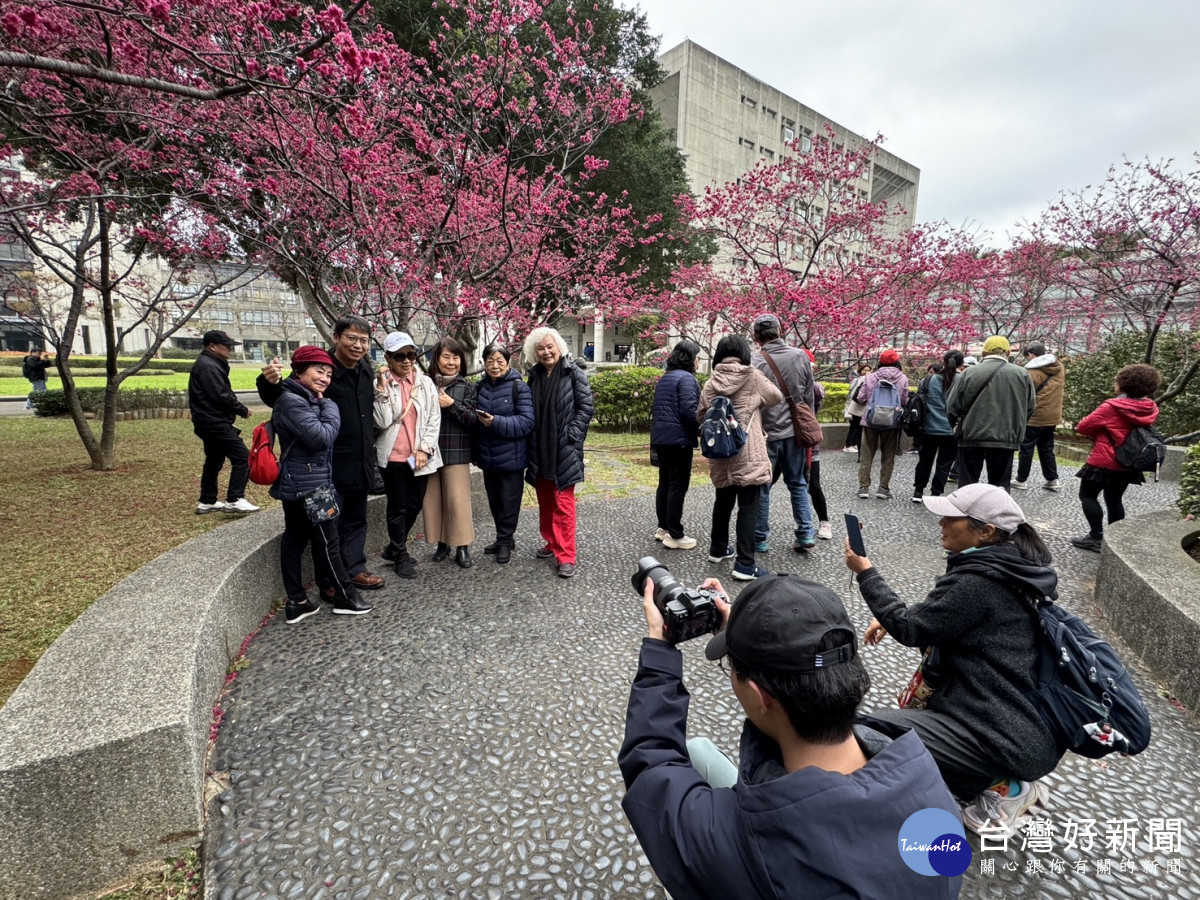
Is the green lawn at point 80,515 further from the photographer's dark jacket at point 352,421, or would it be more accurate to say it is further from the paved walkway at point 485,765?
the photographer's dark jacket at point 352,421

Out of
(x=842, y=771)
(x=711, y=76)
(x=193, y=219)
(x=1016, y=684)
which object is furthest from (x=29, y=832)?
(x=711, y=76)

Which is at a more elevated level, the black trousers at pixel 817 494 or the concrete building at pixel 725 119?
the concrete building at pixel 725 119

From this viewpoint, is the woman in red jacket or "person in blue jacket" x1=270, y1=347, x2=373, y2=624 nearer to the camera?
"person in blue jacket" x1=270, y1=347, x2=373, y2=624

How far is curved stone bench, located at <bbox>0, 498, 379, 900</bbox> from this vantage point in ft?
5.56

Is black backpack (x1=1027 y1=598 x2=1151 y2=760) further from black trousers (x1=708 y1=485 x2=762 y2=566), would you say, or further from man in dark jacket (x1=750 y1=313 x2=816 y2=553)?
man in dark jacket (x1=750 y1=313 x2=816 y2=553)

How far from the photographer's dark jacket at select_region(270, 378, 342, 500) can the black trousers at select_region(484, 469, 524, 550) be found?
1.44 meters

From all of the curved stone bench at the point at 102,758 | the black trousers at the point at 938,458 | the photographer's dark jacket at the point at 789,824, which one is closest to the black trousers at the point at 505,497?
the curved stone bench at the point at 102,758

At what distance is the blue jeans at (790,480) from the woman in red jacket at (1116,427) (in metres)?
2.20

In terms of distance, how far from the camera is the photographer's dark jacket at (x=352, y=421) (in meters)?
3.67

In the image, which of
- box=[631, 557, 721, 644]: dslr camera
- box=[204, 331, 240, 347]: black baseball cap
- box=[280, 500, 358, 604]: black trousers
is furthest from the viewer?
box=[204, 331, 240, 347]: black baseball cap

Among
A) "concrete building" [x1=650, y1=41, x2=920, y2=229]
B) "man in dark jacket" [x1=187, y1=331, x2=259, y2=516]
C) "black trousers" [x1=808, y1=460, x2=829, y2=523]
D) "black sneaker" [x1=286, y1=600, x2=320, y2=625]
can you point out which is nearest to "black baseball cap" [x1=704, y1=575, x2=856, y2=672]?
"black sneaker" [x1=286, y1=600, x2=320, y2=625]

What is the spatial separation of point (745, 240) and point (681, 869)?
440 inches

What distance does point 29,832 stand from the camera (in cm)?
169

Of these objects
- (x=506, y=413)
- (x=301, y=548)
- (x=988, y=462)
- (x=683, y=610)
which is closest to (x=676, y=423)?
(x=506, y=413)
